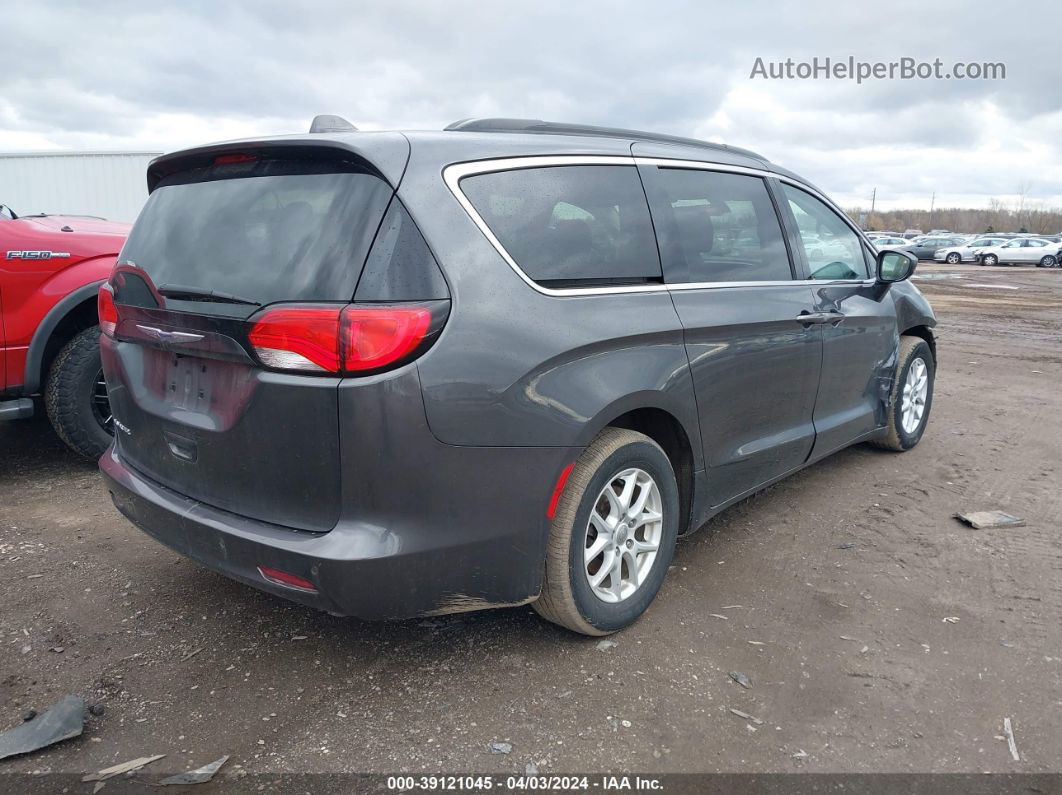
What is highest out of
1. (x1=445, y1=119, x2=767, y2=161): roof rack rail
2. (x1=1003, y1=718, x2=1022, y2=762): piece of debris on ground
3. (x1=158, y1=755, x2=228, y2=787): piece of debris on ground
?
(x1=445, y1=119, x2=767, y2=161): roof rack rail

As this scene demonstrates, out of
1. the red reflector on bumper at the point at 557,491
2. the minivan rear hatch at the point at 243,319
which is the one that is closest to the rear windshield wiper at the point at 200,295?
the minivan rear hatch at the point at 243,319

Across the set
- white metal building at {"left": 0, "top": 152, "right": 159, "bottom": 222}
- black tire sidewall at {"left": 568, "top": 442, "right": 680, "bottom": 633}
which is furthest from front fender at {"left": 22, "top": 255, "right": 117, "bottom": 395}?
white metal building at {"left": 0, "top": 152, "right": 159, "bottom": 222}

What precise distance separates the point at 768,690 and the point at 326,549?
1518 millimetres

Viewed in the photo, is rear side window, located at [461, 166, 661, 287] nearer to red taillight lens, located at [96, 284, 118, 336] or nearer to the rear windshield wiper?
the rear windshield wiper

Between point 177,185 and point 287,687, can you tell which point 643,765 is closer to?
point 287,687


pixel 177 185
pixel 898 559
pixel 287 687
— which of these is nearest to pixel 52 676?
pixel 287 687

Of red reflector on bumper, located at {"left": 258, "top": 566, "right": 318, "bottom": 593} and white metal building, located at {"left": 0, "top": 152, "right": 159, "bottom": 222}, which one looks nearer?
red reflector on bumper, located at {"left": 258, "top": 566, "right": 318, "bottom": 593}

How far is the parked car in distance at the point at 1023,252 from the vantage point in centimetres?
3797

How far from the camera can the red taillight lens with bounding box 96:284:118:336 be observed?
2.99 metres

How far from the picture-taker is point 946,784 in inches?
88.2

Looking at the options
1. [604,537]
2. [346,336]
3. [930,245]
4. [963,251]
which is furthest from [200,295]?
[930,245]

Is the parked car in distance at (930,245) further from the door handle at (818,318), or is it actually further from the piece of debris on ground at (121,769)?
the piece of debris on ground at (121,769)

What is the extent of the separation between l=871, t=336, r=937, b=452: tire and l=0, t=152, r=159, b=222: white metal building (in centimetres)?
1646

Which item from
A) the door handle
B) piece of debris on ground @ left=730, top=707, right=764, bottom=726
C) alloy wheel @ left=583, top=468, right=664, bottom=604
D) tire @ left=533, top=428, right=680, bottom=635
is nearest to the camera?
piece of debris on ground @ left=730, top=707, right=764, bottom=726
